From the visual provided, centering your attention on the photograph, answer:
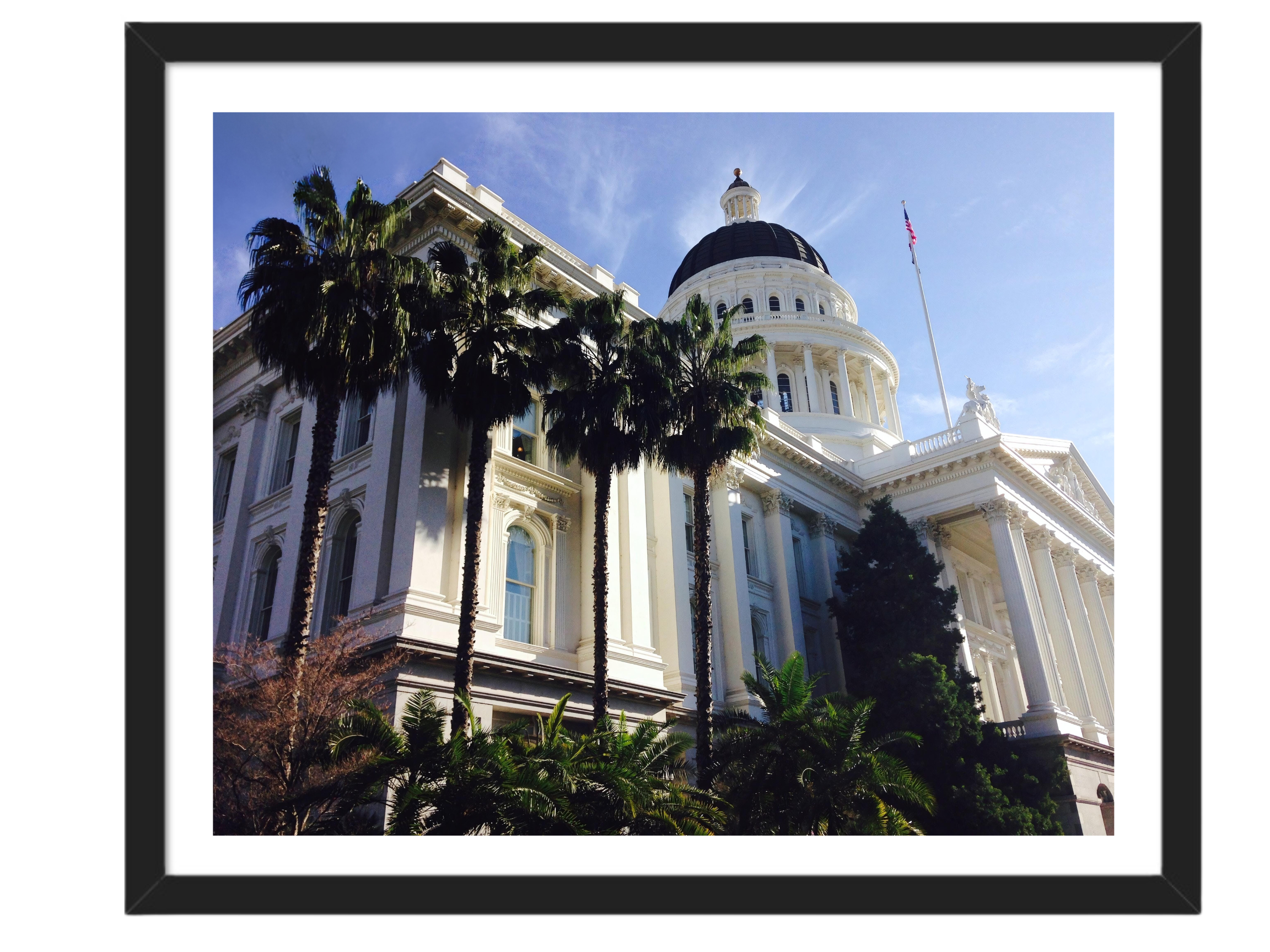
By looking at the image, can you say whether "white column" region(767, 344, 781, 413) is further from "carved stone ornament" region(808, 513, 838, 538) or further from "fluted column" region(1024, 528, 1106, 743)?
"fluted column" region(1024, 528, 1106, 743)

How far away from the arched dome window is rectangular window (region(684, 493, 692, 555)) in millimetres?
22052

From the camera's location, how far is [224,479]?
95.7 ft

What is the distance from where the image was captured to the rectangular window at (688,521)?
3039 centimetres

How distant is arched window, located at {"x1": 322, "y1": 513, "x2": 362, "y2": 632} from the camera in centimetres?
2161

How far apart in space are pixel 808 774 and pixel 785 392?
124 ft

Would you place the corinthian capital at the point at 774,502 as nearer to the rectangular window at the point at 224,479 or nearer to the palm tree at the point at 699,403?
the palm tree at the point at 699,403

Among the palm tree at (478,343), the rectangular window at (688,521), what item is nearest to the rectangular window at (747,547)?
the rectangular window at (688,521)

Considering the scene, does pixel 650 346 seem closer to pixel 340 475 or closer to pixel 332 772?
pixel 340 475

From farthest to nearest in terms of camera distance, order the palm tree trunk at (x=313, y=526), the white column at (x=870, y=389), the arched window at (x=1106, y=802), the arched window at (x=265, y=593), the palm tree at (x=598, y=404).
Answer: the white column at (x=870, y=389) < the arched window at (x=1106, y=802) < the arched window at (x=265, y=593) < the palm tree at (x=598, y=404) < the palm tree trunk at (x=313, y=526)

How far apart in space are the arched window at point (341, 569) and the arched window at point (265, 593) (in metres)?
2.22

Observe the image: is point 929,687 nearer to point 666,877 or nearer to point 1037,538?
point 1037,538

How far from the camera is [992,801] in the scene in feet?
79.6

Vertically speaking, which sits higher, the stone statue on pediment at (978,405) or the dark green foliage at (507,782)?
the stone statue on pediment at (978,405)

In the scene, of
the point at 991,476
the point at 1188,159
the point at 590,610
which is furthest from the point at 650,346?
the point at 991,476
